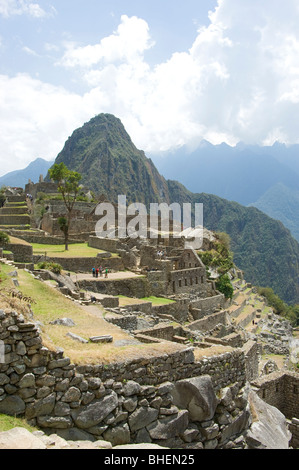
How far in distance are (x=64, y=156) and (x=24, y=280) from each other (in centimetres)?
17546

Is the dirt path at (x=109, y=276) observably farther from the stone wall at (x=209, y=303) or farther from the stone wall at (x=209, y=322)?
the stone wall at (x=209, y=322)

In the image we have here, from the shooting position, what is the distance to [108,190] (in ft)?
491

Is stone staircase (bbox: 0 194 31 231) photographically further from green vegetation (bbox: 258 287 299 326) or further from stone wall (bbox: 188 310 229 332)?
green vegetation (bbox: 258 287 299 326)

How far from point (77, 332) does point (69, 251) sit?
2119 cm

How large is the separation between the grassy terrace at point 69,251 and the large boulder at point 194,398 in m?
19.0

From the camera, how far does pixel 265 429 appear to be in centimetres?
804

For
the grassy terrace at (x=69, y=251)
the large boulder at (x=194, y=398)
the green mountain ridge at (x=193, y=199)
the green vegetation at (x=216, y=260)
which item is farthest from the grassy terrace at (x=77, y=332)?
the green mountain ridge at (x=193, y=199)

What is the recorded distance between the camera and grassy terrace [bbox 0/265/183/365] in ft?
19.2

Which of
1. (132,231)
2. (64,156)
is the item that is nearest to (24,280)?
(132,231)

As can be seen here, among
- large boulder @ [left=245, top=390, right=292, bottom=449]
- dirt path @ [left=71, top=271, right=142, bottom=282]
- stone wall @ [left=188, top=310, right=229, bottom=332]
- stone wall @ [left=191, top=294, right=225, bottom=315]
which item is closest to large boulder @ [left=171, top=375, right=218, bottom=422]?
large boulder @ [left=245, top=390, right=292, bottom=449]

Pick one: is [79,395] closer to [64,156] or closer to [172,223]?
[172,223]

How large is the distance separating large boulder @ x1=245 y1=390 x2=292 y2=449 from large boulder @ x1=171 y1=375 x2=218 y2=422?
1.41m

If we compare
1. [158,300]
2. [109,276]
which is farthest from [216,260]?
[109,276]

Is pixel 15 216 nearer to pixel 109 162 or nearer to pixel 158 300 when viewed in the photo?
pixel 158 300
